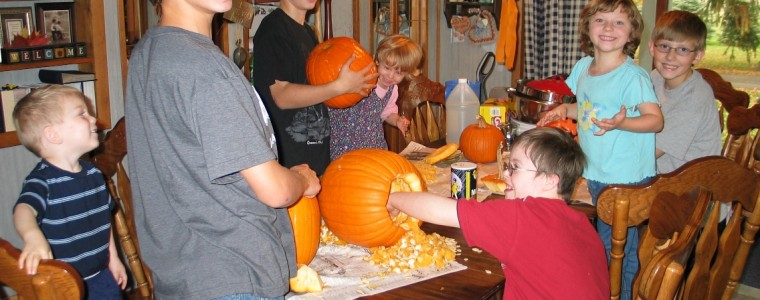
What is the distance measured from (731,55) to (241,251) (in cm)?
390

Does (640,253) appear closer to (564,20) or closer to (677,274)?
(677,274)

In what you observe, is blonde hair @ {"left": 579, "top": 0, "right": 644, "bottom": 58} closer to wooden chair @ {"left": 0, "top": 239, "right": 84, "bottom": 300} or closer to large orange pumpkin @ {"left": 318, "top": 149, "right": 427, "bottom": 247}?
large orange pumpkin @ {"left": 318, "top": 149, "right": 427, "bottom": 247}

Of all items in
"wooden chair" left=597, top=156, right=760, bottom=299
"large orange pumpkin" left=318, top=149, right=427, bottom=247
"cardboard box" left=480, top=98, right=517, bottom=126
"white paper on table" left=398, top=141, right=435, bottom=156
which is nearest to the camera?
"wooden chair" left=597, top=156, right=760, bottom=299

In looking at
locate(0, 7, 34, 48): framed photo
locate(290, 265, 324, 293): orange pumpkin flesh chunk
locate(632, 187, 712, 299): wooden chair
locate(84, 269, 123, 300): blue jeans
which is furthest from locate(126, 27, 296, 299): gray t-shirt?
locate(0, 7, 34, 48): framed photo

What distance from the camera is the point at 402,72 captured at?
2387mm

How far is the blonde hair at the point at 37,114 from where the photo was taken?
4.85ft

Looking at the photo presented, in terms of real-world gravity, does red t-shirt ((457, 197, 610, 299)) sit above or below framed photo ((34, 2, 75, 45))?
below

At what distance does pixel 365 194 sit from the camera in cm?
157

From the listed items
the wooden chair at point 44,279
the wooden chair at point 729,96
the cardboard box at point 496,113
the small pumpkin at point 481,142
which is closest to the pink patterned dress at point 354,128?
the small pumpkin at point 481,142

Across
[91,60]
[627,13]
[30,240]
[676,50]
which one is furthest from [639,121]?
[91,60]

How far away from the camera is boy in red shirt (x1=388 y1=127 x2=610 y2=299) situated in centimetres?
127

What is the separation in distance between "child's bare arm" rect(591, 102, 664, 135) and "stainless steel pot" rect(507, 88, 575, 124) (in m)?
0.53

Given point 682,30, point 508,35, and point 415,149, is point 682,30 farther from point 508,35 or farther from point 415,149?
point 508,35

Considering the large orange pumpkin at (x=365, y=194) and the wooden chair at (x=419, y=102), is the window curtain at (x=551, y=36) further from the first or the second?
the large orange pumpkin at (x=365, y=194)
